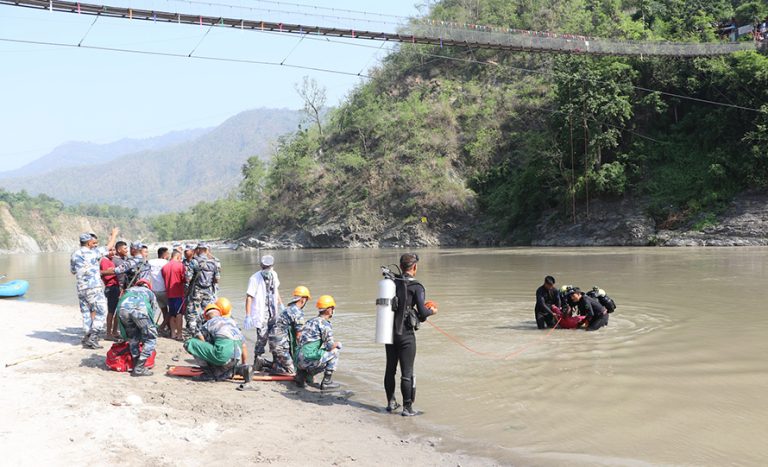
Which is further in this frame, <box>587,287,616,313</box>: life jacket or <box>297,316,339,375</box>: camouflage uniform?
<box>587,287,616,313</box>: life jacket

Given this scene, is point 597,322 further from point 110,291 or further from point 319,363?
point 110,291

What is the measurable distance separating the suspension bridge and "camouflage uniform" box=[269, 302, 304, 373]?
18444 mm

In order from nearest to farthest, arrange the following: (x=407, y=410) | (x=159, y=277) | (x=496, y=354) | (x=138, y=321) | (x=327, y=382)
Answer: (x=407, y=410) < (x=327, y=382) < (x=138, y=321) < (x=496, y=354) < (x=159, y=277)

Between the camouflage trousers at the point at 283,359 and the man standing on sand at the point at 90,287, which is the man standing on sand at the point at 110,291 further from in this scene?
the camouflage trousers at the point at 283,359

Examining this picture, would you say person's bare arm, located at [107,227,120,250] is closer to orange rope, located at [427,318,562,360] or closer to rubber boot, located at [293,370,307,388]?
rubber boot, located at [293,370,307,388]

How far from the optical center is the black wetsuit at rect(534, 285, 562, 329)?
39.9 feet

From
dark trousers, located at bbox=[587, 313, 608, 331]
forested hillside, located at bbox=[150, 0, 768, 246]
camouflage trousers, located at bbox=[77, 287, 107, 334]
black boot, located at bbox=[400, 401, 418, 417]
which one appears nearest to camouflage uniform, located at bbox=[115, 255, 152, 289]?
camouflage trousers, located at bbox=[77, 287, 107, 334]

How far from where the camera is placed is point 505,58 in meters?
67.4

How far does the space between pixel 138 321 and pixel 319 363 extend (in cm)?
262

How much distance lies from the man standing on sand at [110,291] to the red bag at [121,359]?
6.93 feet

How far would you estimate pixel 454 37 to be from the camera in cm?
3350

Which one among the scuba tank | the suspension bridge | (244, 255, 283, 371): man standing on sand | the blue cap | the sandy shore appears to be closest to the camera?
the sandy shore

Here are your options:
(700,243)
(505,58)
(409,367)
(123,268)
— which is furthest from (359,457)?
(505,58)

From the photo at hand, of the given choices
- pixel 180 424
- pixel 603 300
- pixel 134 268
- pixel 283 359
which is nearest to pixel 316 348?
pixel 283 359
